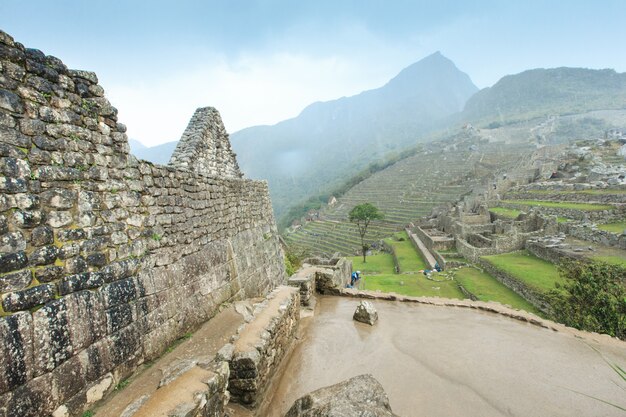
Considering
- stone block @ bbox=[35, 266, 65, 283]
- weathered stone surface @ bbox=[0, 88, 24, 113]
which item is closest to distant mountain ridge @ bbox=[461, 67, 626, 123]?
weathered stone surface @ bbox=[0, 88, 24, 113]

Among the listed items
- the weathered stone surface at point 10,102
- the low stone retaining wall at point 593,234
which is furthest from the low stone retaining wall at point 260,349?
the low stone retaining wall at point 593,234

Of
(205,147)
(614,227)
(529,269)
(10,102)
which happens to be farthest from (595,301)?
(614,227)

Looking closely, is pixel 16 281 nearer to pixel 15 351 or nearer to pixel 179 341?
pixel 15 351

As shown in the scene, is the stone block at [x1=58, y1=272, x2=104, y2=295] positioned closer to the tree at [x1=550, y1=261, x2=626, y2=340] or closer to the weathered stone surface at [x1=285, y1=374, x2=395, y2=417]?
the weathered stone surface at [x1=285, y1=374, x2=395, y2=417]

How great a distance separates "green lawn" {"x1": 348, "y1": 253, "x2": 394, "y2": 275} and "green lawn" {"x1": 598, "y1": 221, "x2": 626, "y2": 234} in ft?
47.7

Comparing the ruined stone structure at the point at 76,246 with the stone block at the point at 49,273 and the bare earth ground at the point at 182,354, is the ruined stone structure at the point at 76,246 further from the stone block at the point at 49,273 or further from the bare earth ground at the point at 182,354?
the bare earth ground at the point at 182,354

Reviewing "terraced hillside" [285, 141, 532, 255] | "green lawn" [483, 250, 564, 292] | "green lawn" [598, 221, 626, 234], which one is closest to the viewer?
"green lawn" [483, 250, 564, 292]

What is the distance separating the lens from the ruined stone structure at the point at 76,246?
262cm

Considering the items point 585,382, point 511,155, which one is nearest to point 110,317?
point 585,382

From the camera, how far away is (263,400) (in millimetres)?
4145

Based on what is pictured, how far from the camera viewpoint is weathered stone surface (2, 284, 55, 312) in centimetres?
251

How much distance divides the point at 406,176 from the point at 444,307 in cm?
7057

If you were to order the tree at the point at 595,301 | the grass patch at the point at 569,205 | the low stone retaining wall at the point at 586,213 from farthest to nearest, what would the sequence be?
1. the grass patch at the point at 569,205
2. the low stone retaining wall at the point at 586,213
3. the tree at the point at 595,301

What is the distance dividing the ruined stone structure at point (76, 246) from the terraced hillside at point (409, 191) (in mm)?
33068
